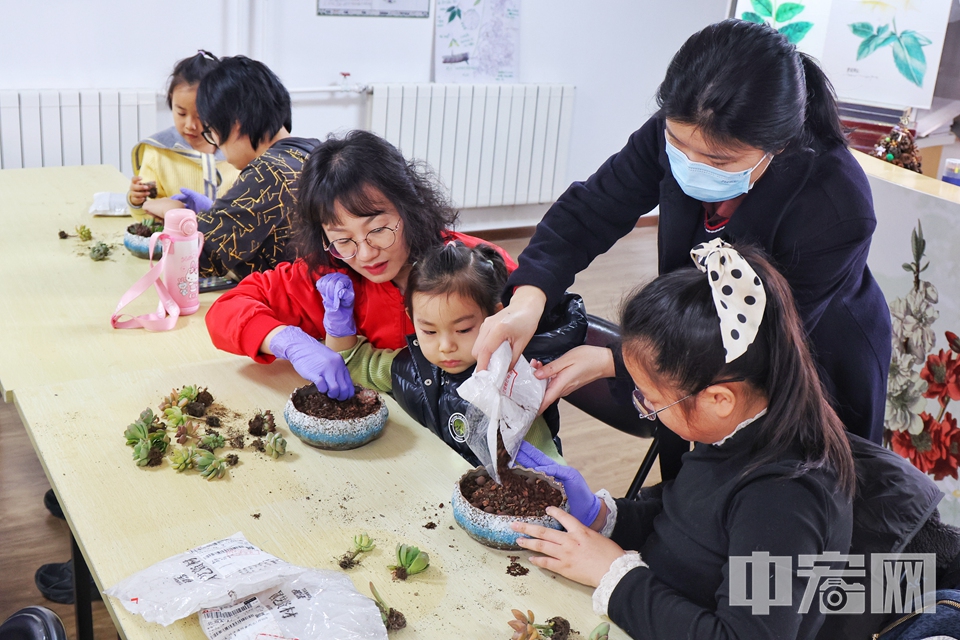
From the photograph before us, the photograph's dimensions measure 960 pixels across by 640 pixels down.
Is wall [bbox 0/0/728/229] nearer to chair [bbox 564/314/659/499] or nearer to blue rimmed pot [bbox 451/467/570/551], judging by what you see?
chair [bbox 564/314/659/499]

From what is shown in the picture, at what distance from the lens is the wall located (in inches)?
139

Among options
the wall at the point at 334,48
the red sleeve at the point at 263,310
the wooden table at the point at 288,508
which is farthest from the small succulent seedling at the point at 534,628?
the wall at the point at 334,48

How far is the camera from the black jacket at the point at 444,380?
5.18 ft

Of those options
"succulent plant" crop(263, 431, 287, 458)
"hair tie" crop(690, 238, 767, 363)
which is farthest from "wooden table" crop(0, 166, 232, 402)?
"hair tie" crop(690, 238, 767, 363)

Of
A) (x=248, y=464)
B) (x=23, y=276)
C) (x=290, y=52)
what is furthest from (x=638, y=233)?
(x=248, y=464)

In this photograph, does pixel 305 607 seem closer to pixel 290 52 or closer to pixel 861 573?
pixel 861 573

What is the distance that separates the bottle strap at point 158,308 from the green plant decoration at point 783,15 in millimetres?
2636

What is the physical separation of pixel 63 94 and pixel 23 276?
5.97 feet

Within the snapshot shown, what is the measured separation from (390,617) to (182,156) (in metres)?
2.08

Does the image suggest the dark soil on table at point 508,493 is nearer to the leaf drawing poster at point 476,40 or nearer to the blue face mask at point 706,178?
the blue face mask at point 706,178

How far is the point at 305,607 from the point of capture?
3.22 ft

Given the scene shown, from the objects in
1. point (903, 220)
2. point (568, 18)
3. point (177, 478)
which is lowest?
point (177, 478)

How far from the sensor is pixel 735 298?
1.00 meters

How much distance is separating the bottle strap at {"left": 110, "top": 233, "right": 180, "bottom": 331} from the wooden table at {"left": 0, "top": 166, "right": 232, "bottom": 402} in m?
0.02
